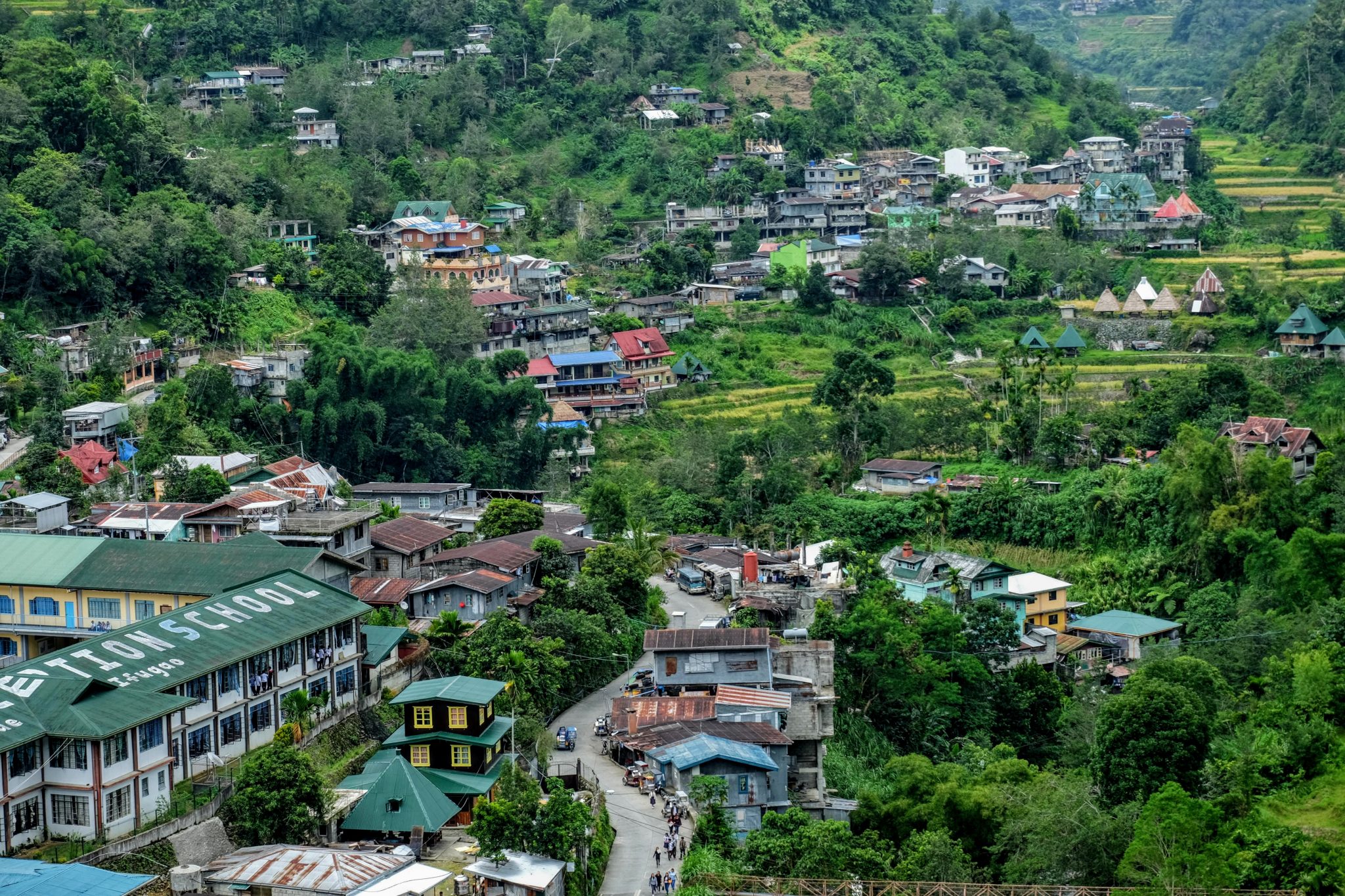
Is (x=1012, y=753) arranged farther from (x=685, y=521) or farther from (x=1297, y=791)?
(x=685, y=521)

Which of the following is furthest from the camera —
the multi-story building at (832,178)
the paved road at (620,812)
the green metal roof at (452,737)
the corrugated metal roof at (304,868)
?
the multi-story building at (832,178)

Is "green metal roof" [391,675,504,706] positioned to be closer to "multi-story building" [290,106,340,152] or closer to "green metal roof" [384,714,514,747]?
"green metal roof" [384,714,514,747]

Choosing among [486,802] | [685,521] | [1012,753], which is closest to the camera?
[486,802]

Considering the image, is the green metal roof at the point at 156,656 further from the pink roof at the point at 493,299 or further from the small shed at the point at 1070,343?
the small shed at the point at 1070,343

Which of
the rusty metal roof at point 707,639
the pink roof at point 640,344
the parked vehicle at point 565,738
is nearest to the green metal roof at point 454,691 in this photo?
the parked vehicle at point 565,738

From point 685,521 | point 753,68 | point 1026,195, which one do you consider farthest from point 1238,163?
point 685,521

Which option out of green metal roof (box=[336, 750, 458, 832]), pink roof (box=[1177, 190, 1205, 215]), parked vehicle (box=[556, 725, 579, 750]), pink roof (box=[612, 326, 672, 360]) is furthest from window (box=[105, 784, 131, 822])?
pink roof (box=[1177, 190, 1205, 215])
